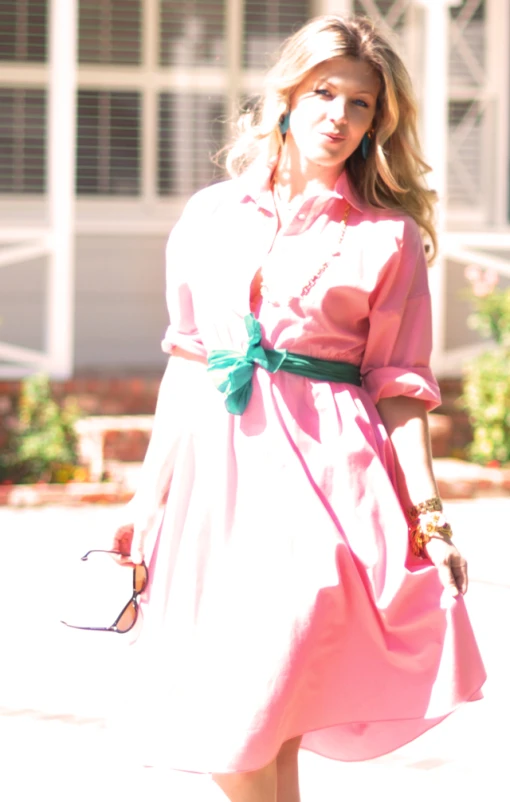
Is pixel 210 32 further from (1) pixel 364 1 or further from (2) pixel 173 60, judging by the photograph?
(1) pixel 364 1

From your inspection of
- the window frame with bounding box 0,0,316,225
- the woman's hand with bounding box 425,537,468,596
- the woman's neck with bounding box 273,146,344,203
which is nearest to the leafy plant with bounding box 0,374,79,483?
the window frame with bounding box 0,0,316,225

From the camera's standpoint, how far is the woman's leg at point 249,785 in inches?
103

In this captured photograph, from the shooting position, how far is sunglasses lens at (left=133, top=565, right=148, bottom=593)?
9.08ft

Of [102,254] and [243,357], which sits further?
[102,254]

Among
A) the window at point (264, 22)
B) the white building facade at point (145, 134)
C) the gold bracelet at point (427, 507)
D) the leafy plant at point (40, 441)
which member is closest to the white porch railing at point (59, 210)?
the leafy plant at point (40, 441)

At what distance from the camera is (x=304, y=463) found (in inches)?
106

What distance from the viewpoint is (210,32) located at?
459 inches

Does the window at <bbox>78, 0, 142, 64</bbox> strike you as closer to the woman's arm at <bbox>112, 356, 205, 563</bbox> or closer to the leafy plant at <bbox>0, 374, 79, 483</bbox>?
the leafy plant at <bbox>0, 374, 79, 483</bbox>

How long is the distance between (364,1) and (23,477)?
5.03 m

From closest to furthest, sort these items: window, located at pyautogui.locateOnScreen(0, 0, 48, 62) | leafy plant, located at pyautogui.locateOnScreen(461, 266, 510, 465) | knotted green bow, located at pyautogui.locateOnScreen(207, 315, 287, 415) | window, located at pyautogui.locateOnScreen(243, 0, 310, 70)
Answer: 1. knotted green bow, located at pyautogui.locateOnScreen(207, 315, 287, 415)
2. leafy plant, located at pyautogui.locateOnScreen(461, 266, 510, 465)
3. window, located at pyautogui.locateOnScreen(0, 0, 48, 62)
4. window, located at pyautogui.locateOnScreen(243, 0, 310, 70)

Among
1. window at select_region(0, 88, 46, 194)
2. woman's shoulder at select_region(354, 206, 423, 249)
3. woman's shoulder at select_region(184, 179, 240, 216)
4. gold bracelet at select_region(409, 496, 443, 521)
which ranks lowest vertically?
gold bracelet at select_region(409, 496, 443, 521)

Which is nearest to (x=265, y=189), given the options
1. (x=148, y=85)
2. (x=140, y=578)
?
(x=140, y=578)

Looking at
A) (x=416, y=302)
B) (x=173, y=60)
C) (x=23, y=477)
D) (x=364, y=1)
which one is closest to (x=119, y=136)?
(x=173, y=60)

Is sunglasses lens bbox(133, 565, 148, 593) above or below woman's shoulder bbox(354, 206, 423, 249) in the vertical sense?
below
